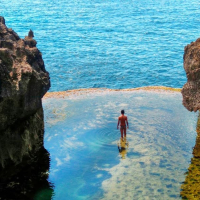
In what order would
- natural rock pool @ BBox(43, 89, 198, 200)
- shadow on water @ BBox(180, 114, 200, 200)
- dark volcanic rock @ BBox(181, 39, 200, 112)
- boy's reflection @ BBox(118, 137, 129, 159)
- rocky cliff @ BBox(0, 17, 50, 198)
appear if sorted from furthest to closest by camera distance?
boy's reflection @ BBox(118, 137, 129, 159), dark volcanic rock @ BBox(181, 39, 200, 112), natural rock pool @ BBox(43, 89, 198, 200), shadow on water @ BBox(180, 114, 200, 200), rocky cliff @ BBox(0, 17, 50, 198)

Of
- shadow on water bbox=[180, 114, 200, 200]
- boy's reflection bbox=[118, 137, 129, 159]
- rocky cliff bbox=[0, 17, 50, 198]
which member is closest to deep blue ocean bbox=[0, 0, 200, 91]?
boy's reflection bbox=[118, 137, 129, 159]

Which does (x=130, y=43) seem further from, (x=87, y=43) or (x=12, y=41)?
(x=12, y=41)

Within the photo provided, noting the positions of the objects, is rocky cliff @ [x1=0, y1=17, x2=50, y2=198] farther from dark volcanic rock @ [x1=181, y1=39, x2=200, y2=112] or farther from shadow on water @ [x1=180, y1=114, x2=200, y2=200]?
dark volcanic rock @ [x1=181, y1=39, x2=200, y2=112]

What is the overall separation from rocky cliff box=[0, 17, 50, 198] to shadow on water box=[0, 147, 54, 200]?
0.19 ft

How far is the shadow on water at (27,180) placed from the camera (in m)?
21.1

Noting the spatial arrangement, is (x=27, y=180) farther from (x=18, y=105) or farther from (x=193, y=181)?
(x=193, y=181)

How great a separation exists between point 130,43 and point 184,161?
133ft

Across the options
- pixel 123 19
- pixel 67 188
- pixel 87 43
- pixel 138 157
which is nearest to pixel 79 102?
pixel 138 157

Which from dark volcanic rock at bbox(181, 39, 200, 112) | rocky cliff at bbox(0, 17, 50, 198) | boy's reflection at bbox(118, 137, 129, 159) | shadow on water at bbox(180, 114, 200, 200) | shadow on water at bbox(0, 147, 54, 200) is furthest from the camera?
boy's reflection at bbox(118, 137, 129, 159)

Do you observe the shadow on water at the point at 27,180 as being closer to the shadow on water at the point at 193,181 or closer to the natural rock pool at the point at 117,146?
the natural rock pool at the point at 117,146

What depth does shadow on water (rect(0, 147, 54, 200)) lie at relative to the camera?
21062 millimetres

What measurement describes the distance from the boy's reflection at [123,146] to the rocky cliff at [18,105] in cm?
498

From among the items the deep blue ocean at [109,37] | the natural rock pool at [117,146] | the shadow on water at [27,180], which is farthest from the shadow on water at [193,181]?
the deep blue ocean at [109,37]

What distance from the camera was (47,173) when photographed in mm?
23328
